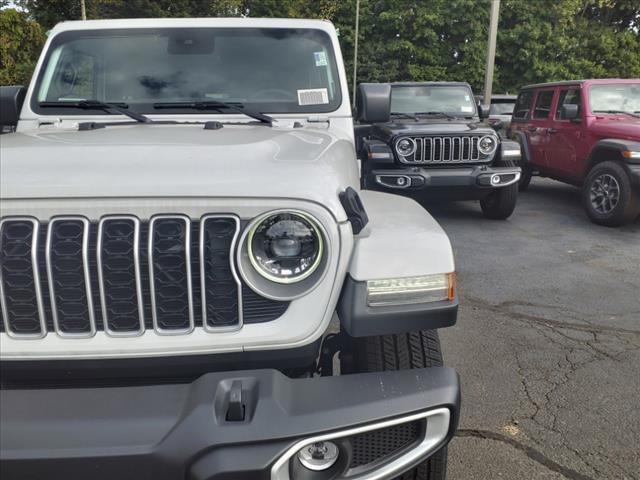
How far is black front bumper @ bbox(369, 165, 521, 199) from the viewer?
694cm

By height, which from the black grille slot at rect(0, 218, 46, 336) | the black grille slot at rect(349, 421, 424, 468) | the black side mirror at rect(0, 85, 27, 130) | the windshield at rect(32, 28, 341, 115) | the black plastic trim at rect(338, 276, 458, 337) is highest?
the windshield at rect(32, 28, 341, 115)

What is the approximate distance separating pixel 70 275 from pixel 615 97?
8127 millimetres

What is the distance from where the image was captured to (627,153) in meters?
6.84

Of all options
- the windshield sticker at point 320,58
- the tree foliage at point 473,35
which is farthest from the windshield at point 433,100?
the tree foliage at point 473,35

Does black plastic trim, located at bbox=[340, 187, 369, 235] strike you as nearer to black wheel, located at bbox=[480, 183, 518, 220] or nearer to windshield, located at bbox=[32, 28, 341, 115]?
windshield, located at bbox=[32, 28, 341, 115]

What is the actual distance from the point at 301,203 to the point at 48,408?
855 mm

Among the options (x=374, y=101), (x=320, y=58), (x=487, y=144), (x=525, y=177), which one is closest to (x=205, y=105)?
(x=320, y=58)

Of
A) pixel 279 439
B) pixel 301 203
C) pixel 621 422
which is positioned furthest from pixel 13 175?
pixel 621 422

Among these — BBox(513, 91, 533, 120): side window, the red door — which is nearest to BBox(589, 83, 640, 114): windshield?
the red door

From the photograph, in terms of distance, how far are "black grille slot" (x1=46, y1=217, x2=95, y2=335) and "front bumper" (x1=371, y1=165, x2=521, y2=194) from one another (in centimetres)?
560

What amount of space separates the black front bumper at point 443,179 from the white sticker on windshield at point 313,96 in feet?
12.9

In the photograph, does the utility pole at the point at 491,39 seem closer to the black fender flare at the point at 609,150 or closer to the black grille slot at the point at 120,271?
the black fender flare at the point at 609,150

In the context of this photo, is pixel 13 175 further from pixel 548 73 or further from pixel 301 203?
pixel 548 73

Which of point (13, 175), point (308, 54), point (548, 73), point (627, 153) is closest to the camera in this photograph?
point (13, 175)
